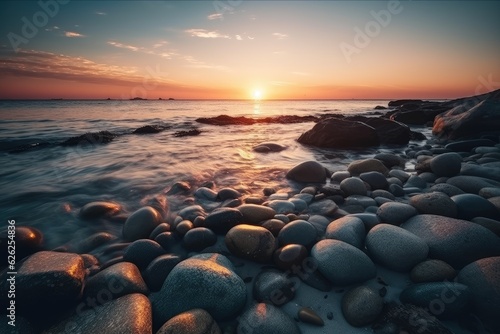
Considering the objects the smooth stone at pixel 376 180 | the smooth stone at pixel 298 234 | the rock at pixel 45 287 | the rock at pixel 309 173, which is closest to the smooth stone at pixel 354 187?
the smooth stone at pixel 376 180

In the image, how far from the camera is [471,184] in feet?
14.7

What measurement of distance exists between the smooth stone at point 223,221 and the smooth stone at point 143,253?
0.74m

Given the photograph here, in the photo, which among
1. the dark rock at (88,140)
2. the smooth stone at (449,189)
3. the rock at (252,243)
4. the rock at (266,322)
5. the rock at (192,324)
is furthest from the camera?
the dark rock at (88,140)

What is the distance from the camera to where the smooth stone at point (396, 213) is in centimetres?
344

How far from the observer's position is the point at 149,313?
6.95 feet

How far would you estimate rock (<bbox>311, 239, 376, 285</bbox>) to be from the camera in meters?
2.48

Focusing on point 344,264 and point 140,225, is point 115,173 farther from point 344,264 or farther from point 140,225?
point 344,264

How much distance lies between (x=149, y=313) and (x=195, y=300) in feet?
1.33

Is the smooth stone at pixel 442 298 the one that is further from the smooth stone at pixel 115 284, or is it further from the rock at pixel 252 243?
the smooth stone at pixel 115 284

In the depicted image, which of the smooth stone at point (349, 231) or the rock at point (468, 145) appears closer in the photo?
the smooth stone at point (349, 231)

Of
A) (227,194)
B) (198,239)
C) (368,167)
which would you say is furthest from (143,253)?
(368,167)

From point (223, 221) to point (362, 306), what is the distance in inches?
78.2

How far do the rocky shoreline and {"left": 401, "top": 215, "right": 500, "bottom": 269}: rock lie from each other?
1 cm

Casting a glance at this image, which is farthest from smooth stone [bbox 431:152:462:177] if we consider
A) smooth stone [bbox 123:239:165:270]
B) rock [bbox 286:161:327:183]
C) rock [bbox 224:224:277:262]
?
smooth stone [bbox 123:239:165:270]
